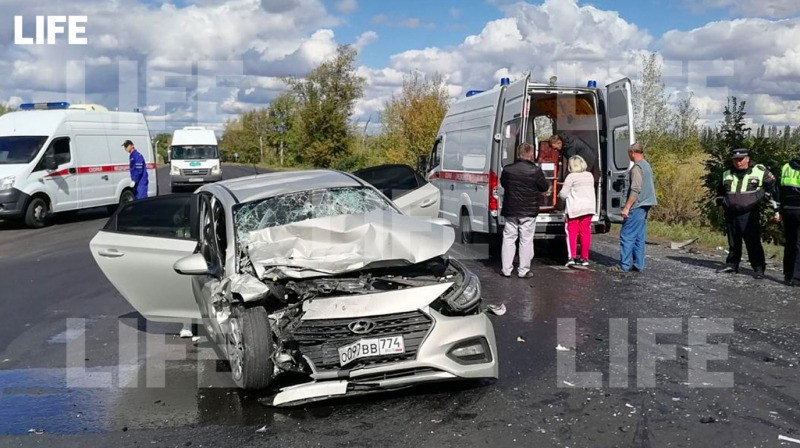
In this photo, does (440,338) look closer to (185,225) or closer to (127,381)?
(127,381)

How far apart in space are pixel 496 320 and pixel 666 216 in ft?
38.2

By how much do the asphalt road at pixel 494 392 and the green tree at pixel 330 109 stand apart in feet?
135

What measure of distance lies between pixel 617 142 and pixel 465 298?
269 inches

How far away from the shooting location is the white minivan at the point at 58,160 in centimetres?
1645

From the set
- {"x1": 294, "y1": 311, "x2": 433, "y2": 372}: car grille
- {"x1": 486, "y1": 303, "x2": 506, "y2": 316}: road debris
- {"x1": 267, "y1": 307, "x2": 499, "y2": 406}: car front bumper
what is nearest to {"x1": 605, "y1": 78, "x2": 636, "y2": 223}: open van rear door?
{"x1": 486, "y1": 303, "x2": 506, "y2": 316}: road debris

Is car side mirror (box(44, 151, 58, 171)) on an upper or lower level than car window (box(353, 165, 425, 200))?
upper

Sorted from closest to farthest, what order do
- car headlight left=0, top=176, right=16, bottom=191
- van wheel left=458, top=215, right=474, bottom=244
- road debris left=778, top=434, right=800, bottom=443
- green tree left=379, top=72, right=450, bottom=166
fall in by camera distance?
road debris left=778, top=434, right=800, bottom=443 → van wheel left=458, top=215, right=474, bottom=244 → car headlight left=0, top=176, right=16, bottom=191 → green tree left=379, top=72, right=450, bottom=166

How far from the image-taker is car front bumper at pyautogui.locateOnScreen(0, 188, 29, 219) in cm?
1616

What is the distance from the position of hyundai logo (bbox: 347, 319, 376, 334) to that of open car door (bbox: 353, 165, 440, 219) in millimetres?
Result: 5869

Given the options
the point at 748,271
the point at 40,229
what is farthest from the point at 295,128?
the point at 748,271

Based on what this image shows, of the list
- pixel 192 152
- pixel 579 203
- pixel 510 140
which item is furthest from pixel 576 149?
pixel 192 152

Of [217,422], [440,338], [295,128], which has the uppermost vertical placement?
[295,128]

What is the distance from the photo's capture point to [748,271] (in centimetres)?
1037

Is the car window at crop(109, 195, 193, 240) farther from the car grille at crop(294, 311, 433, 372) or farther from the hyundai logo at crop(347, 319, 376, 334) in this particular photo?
the hyundai logo at crop(347, 319, 376, 334)
